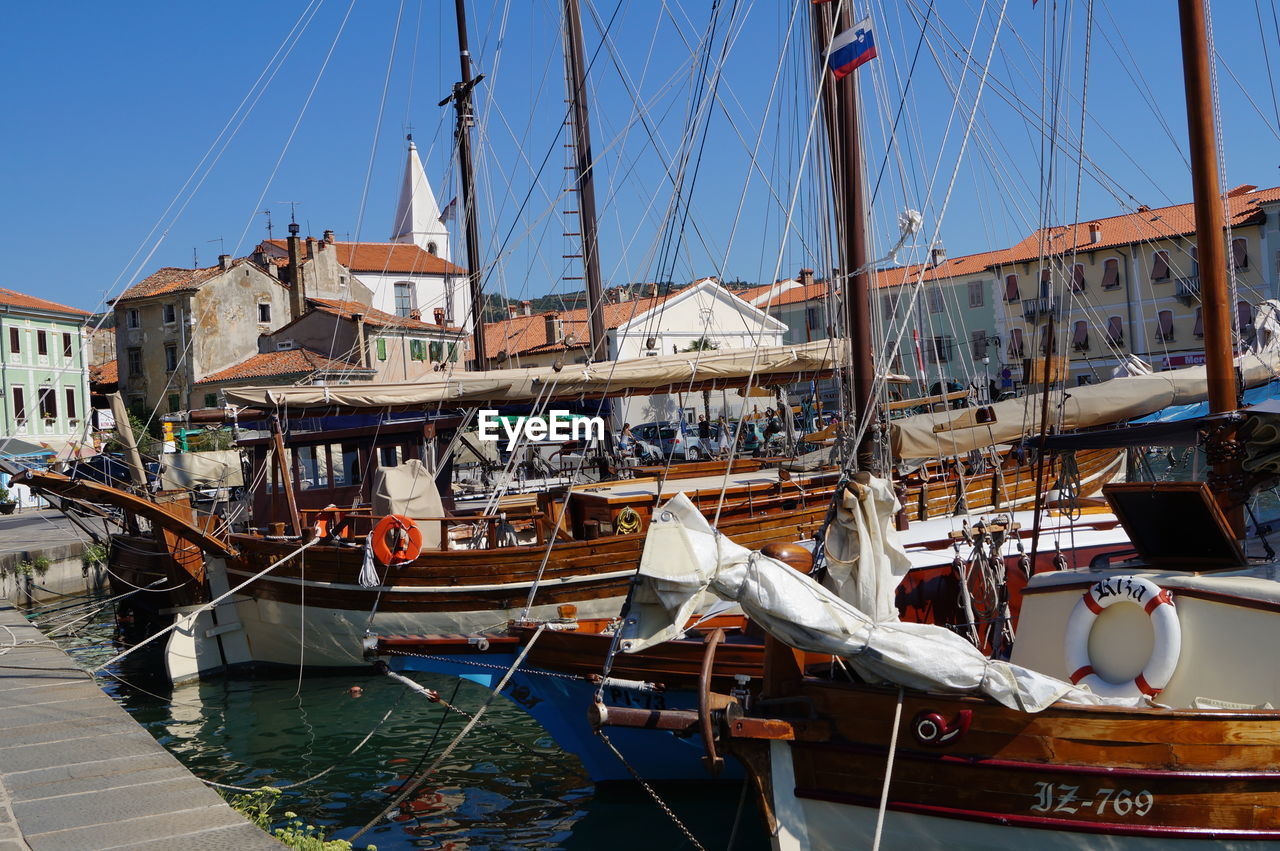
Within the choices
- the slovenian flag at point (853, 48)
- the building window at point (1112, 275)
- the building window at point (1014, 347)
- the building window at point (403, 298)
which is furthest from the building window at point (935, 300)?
the slovenian flag at point (853, 48)

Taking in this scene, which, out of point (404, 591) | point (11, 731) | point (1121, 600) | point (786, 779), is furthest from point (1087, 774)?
point (404, 591)

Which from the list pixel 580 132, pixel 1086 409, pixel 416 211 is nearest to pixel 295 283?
pixel 416 211

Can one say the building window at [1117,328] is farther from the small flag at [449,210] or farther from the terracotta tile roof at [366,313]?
the small flag at [449,210]

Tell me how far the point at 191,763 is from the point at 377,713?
8.43 ft

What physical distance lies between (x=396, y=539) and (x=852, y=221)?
720 centimetres

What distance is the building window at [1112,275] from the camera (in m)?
54.8

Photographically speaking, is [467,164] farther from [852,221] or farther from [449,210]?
[852,221]

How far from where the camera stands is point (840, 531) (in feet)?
25.4

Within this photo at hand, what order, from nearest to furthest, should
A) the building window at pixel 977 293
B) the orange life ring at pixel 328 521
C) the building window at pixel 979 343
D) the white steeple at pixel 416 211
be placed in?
1. the orange life ring at pixel 328 521
2. the building window at pixel 979 343
3. the building window at pixel 977 293
4. the white steeple at pixel 416 211

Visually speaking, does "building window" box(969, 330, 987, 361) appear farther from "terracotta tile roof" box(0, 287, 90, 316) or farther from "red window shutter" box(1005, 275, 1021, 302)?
"terracotta tile roof" box(0, 287, 90, 316)

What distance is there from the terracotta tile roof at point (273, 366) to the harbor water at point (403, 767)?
35336 mm

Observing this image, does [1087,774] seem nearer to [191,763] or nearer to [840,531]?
[840,531]

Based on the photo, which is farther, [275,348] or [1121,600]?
[275,348]

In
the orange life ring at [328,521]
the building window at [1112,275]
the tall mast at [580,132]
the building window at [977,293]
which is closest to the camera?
the orange life ring at [328,521]
